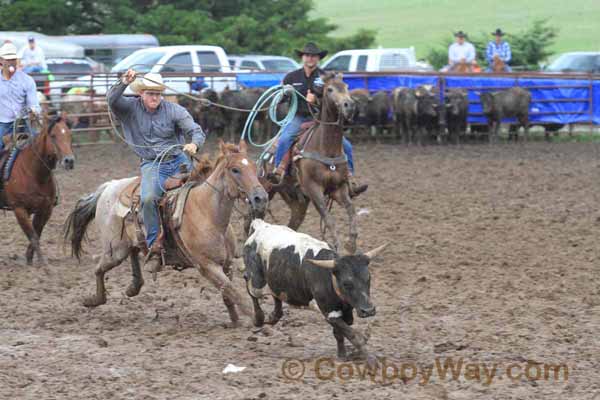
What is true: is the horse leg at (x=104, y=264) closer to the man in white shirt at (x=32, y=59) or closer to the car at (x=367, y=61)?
the man in white shirt at (x=32, y=59)

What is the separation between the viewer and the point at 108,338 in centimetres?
695

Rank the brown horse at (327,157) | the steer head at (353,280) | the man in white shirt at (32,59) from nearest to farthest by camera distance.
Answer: the steer head at (353,280) → the brown horse at (327,157) → the man in white shirt at (32,59)

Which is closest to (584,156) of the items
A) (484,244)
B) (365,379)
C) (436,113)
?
(436,113)

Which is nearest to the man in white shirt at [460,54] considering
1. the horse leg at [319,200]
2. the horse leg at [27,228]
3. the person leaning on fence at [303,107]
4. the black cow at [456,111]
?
the black cow at [456,111]

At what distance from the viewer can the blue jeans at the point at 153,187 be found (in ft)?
24.0

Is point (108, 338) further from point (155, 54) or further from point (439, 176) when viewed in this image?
point (155, 54)

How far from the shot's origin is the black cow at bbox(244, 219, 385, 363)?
6.02 m

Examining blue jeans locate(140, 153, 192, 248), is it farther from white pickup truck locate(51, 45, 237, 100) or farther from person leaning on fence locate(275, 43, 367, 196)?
white pickup truck locate(51, 45, 237, 100)

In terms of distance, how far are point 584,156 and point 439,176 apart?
12.5 feet

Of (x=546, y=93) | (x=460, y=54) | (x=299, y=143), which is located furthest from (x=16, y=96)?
(x=460, y=54)

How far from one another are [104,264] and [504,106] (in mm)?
14531

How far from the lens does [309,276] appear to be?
20.8 ft

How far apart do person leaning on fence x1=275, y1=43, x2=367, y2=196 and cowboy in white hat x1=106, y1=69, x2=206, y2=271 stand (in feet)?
7.99

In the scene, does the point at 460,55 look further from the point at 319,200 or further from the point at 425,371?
the point at 425,371
